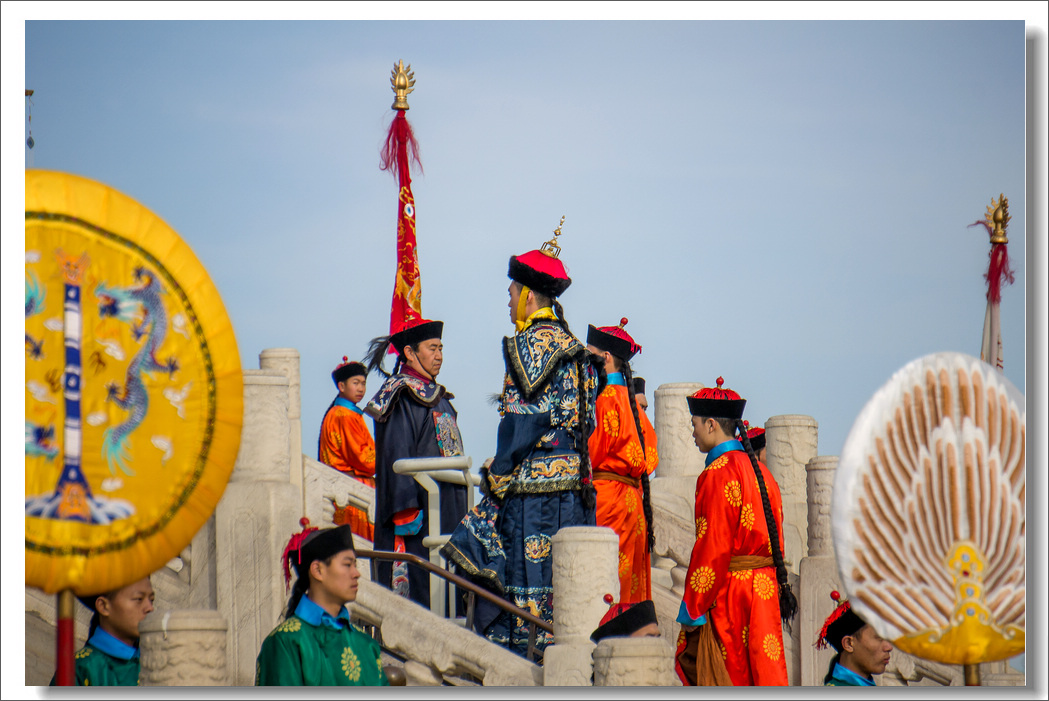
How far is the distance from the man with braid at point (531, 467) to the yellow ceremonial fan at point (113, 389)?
2722 mm

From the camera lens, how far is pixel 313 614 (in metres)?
5.63

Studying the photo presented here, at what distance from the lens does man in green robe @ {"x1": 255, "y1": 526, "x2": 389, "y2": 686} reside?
18.3 ft

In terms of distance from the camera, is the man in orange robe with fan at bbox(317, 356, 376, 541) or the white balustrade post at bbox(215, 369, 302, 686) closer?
the white balustrade post at bbox(215, 369, 302, 686)

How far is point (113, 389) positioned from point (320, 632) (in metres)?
1.22

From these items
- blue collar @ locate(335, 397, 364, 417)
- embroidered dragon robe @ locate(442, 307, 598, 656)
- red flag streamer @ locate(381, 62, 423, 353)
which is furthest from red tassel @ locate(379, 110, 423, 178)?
embroidered dragon robe @ locate(442, 307, 598, 656)

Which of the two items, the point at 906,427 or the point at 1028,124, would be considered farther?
the point at 1028,124

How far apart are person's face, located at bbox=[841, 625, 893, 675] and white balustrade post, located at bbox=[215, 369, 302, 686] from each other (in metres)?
2.56

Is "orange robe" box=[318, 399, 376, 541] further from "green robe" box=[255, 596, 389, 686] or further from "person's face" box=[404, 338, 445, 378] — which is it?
"green robe" box=[255, 596, 389, 686]

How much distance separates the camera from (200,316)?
5.24 metres

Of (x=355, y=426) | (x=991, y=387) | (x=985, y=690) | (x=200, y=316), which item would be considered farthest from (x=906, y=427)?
(x=355, y=426)

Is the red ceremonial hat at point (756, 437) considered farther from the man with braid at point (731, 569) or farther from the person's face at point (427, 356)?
the person's face at point (427, 356)

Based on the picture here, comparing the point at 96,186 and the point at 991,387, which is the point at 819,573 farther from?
the point at 96,186

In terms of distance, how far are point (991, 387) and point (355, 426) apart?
6369 millimetres

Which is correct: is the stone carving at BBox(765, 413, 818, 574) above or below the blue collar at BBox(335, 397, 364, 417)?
below
